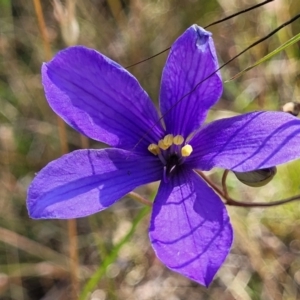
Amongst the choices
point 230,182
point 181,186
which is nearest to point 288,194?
point 230,182

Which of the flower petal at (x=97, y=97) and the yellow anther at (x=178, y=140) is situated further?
the yellow anther at (x=178, y=140)

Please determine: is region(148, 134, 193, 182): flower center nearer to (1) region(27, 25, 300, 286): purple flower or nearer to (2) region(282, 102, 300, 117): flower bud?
(1) region(27, 25, 300, 286): purple flower

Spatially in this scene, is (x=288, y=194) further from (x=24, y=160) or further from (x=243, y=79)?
(x=24, y=160)

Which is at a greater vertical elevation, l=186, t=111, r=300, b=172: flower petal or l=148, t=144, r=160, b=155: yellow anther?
l=186, t=111, r=300, b=172: flower petal

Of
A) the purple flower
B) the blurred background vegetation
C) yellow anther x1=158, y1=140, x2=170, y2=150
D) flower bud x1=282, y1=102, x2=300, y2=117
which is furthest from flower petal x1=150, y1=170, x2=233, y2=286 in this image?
the blurred background vegetation

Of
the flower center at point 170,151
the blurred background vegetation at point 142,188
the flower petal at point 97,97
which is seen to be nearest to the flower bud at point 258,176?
the flower center at point 170,151

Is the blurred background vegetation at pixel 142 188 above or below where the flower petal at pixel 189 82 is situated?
below

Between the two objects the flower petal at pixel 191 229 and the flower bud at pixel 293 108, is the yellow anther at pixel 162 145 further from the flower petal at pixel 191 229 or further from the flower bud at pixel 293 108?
the flower bud at pixel 293 108
